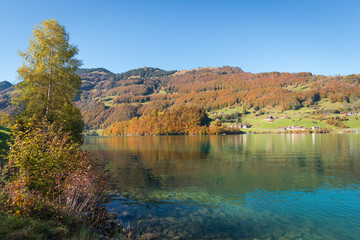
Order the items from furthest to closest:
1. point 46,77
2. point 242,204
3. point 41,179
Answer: point 46,77 → point 242,204 → point 41,179

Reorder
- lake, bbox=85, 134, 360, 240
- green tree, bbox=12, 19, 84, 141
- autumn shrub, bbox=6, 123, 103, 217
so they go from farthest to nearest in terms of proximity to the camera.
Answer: green tree, bbox=12, 19, 84, 141 < lake, bbox=85, 134, 360, 240 < autumn shrub, bbox=6, 123, 103, 217

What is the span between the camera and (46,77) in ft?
102

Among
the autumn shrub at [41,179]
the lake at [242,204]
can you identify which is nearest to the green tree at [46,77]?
the lake at [242,204]

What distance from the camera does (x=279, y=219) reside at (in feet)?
55.4

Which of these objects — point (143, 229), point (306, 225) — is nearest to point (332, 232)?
point (306, 225)

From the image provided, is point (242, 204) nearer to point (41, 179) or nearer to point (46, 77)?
point (41, 179)

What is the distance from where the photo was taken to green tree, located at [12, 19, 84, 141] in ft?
98.6

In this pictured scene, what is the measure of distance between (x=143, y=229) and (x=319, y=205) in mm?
16499

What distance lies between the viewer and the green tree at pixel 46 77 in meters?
30.1

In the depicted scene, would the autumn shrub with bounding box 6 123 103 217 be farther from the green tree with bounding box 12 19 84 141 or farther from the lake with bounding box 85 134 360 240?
the green tree with bounding box 12 19 84 141

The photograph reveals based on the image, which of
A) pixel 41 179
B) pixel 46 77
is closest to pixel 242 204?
pixel 41 179

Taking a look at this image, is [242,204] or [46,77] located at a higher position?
[46,77]

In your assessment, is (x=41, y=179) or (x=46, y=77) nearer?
(x=41, y=179)

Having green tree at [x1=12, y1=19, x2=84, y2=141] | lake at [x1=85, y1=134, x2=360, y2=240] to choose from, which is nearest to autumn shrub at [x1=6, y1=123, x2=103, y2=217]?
lake at [x1=85, y1=134, x2=360, y2=240]
